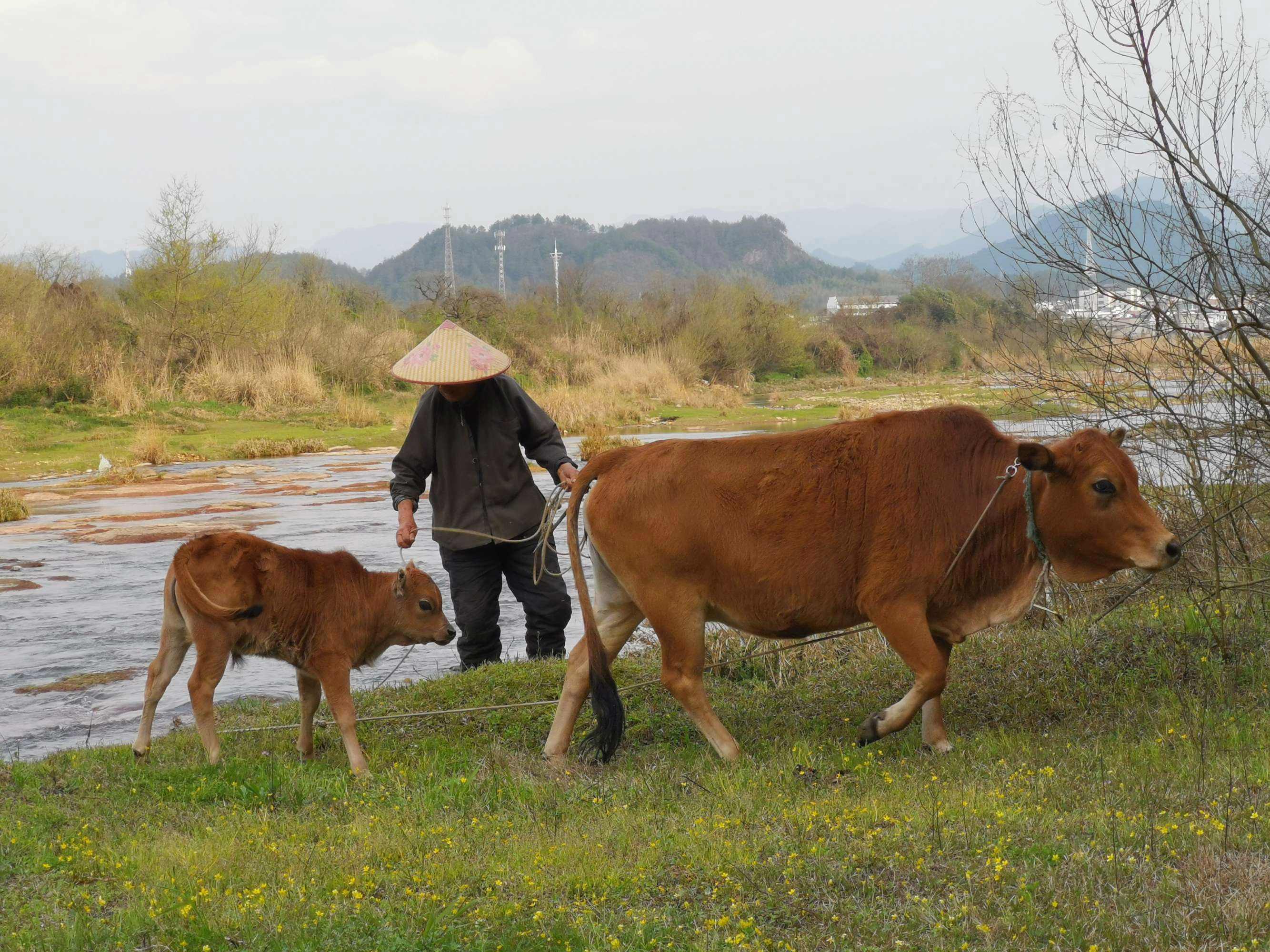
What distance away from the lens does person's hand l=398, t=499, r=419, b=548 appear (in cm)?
763

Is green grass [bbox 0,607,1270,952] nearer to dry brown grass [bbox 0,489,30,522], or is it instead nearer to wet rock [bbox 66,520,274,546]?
wet rock [bbox 66,520,274,546]

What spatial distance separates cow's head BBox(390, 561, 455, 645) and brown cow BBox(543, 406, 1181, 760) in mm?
1235

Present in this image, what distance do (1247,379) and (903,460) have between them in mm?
2471

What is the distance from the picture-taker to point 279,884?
178 inches

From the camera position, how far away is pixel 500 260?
123 metres

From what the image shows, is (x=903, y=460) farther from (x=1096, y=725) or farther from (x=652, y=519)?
(x=1096, y=725)

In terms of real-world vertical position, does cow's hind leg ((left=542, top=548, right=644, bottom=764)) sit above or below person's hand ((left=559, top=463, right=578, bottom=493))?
below

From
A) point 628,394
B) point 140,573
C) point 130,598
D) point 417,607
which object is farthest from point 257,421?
point 417,607

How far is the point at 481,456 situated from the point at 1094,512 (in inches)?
160

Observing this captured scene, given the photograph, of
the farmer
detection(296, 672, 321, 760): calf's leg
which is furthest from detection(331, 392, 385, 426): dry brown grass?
detection(296, 672, 321, 760): calf's leg

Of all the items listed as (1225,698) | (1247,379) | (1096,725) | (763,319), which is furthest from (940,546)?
(763,319)

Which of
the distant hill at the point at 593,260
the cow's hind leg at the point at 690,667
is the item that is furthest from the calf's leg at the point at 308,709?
the distant hill at the point at 593,260

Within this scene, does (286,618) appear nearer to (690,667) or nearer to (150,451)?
(690,667)

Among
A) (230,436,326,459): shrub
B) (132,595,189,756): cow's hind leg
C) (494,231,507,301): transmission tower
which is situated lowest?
(230,436,326,459): shrub
